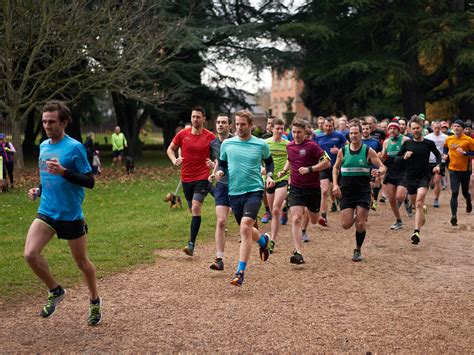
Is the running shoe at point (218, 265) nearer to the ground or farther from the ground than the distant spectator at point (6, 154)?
nearer to the ground

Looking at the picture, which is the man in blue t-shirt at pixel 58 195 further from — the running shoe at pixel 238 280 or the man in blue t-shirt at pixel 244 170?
the man in blue t-shirt at pixel 244 170

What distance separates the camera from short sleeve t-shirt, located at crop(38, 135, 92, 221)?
229 inches

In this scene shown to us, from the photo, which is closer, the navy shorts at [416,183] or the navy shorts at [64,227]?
the navy shorts at [64,227]

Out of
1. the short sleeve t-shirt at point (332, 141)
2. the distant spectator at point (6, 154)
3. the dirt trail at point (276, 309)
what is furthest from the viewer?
the distant spectator at point (6, 154)

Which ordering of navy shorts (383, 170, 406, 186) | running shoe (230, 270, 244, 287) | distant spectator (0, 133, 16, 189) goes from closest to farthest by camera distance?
1. running shoe (230, 270, 244, 287)
2. navy shorts (383, 170, 406, 186)
3. distant spectator (0, 133, 16, 189)

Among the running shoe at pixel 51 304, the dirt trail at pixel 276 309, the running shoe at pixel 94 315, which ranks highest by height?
the running shoe at pixel 51 304

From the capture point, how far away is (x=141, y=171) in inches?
1120

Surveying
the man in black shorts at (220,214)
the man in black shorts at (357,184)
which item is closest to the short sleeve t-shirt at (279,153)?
the man in black shorts at (357,184)

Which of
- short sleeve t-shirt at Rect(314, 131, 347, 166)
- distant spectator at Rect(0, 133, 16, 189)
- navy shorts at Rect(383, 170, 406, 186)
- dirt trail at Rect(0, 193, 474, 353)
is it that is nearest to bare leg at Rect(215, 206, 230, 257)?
dirt trail at Rect(0, 193, 474, 353)

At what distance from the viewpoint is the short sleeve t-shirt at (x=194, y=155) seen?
967cm

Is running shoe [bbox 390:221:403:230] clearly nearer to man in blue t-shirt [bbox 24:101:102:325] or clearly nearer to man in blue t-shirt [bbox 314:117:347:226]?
man in blue t-shirt [bbox 314:117:347:226]

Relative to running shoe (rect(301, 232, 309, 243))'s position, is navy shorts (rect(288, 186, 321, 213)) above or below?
Answer: above

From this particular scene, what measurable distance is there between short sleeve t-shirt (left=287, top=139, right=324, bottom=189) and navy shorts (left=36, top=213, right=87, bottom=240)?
4.46 m

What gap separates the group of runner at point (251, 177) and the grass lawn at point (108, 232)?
3.97ft
